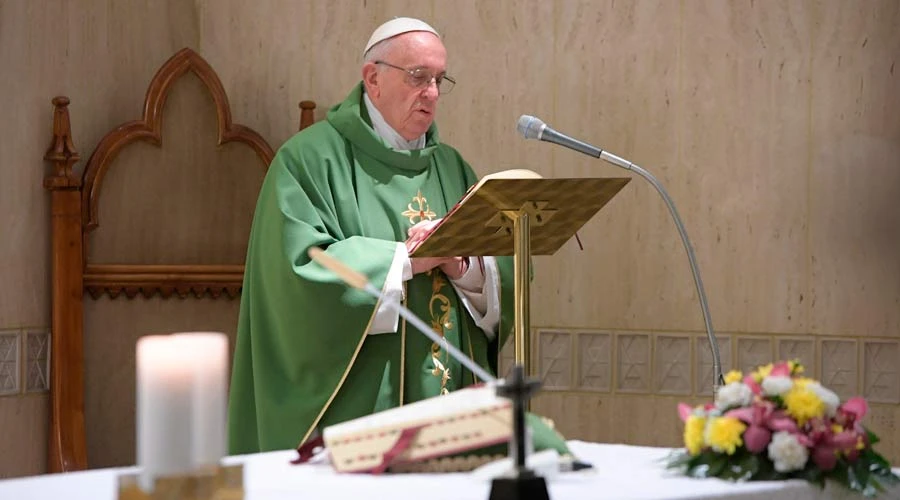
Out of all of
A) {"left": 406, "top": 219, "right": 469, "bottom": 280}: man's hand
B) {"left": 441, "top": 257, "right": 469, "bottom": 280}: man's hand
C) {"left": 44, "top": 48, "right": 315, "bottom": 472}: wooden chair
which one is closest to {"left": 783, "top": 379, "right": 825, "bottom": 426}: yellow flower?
{"left": 406, "top": 219, "right": 469, "bottom": 280}: man's hand

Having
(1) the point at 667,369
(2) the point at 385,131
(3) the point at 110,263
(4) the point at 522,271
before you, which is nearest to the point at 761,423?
(4) the point at 522,271

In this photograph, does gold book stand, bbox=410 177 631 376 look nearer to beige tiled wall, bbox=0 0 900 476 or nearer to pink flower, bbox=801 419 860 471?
pink flower, bbox=801 419 860 471

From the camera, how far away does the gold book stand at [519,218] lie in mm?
3984

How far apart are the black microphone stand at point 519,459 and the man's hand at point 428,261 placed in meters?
2.15

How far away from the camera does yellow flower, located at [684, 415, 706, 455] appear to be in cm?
303

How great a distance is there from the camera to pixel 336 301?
4691 mm

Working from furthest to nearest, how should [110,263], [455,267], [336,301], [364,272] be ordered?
1. [110,263]
2. [455,267]
3. [336,301]
4. [364,272]

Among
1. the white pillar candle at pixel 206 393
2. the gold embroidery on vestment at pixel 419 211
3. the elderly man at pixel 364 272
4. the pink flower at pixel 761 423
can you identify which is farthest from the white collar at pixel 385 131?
the white pillar candle at pixel 206 393

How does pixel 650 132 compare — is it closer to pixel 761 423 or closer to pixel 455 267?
pixel 455 267

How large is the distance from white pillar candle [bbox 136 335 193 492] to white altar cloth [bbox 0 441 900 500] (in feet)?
1.16

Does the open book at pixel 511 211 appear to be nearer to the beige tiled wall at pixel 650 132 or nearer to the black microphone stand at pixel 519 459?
the black microphone stand at pixel 519 459

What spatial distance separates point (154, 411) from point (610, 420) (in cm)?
435

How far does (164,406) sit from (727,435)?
52.2 inches

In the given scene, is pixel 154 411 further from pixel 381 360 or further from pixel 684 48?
pixel 684 48
